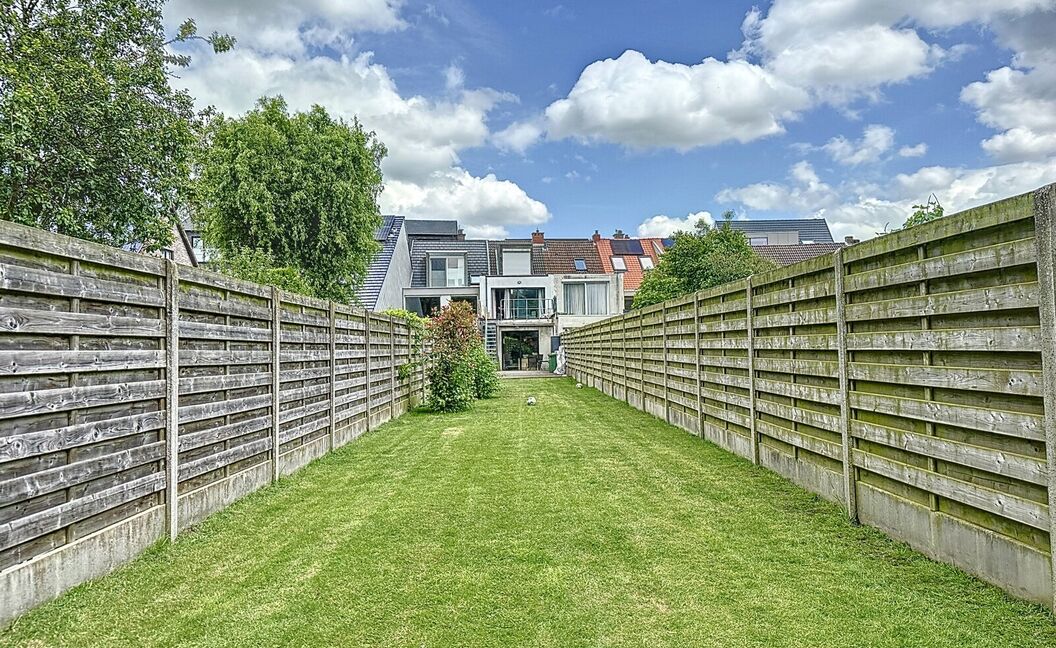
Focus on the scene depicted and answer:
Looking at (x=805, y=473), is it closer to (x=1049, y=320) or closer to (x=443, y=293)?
(x=1049, y=320)

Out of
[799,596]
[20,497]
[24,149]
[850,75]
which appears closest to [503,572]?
[799,596]

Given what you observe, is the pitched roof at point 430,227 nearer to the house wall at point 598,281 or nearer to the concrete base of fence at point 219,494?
the house wall at point 598,281

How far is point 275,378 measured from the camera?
19.9 feet

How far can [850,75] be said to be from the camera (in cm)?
1478

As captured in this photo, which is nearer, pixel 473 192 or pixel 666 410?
pixel 666 410

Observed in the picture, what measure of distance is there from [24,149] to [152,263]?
9.44 meters

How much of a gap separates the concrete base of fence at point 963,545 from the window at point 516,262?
3478 cm

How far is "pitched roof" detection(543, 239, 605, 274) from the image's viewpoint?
41.0 m

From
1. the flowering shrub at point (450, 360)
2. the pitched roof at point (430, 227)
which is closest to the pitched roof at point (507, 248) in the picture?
the pitched roof at point (430, 227)

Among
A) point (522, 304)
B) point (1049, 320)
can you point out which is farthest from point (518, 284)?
point (1049, 320)

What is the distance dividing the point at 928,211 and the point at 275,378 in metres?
8.17

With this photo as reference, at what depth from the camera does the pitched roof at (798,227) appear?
51344 millimetres

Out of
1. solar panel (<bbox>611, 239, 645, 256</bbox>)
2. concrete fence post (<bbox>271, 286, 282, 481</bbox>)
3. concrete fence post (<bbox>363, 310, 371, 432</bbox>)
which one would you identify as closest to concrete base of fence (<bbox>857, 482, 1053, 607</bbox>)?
concrete fence post (<bbox>271, 286, 282, 481</bbox>)

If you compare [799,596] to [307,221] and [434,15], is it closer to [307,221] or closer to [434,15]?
[434,15]
